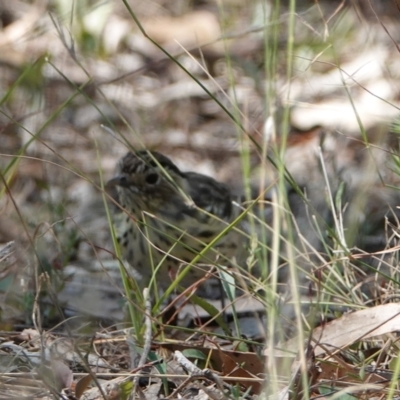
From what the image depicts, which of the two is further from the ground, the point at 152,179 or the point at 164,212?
the point at 152,179

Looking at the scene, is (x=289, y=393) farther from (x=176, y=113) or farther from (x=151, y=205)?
(x=176, y=113)

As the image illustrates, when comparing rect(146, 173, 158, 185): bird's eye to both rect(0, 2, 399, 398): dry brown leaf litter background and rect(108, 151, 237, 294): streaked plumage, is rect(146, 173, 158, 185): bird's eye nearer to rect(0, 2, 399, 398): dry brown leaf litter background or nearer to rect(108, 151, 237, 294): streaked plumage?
rect(108, 151, 237, 294): streaked plumage

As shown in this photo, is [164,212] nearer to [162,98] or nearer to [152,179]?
[152,179]

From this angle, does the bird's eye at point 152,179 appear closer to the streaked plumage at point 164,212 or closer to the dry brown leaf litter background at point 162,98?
the streaked plumage at point 164,212

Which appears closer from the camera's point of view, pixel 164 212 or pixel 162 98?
pixel 164 212

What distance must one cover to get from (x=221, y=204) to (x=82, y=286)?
2.89ft

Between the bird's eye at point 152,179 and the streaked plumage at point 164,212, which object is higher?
the bird's eye at point 152,179

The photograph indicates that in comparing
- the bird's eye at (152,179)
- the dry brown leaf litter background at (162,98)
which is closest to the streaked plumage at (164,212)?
the bird's eye at (152,179)

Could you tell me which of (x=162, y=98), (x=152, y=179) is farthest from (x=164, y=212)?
(x=162, y=98)

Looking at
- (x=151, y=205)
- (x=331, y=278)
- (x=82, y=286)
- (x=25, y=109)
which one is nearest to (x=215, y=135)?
(x=25, y=109)

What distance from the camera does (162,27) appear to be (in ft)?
24.8

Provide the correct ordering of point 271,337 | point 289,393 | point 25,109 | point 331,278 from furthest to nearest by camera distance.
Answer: point 25,109 < point 331,278 < point 289,393 < point 271,337

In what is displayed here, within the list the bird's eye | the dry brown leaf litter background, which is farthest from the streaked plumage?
the dry brown leaf litter background

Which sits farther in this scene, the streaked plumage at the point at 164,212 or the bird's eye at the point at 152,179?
the bird's eye at the point at 152,179
